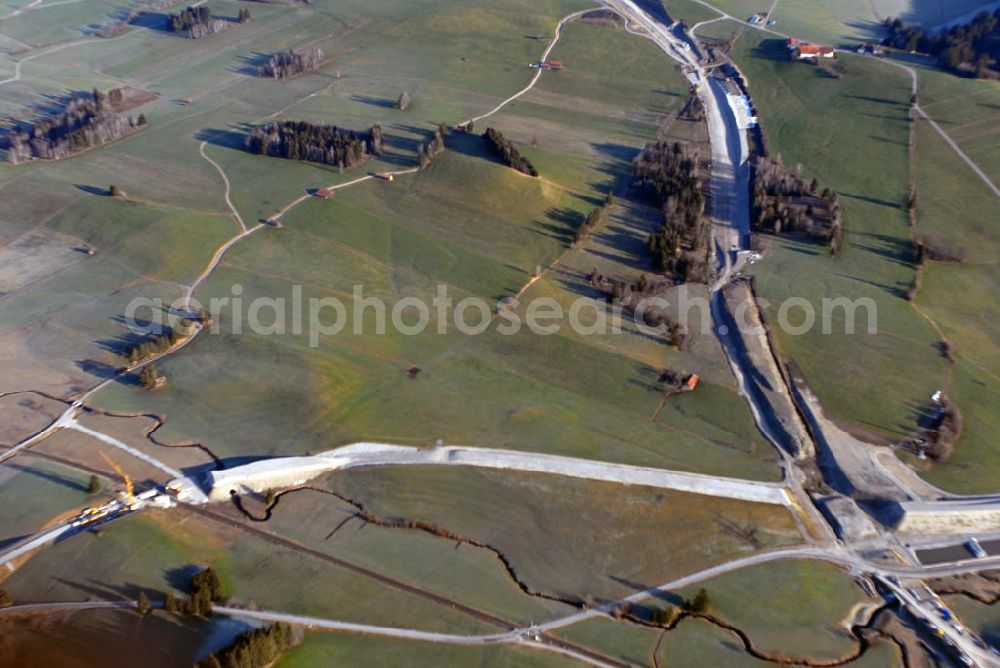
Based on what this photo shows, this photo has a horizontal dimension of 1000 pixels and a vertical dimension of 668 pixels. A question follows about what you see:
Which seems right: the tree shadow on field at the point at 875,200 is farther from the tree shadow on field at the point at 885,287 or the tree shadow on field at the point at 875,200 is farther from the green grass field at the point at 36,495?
the green grass field at the point at 36,495

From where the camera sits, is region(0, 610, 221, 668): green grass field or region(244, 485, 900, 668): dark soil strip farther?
region(244, 485, 900, 668): dark soil strip

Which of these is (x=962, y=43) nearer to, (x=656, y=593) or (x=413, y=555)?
(x=656, y=593)

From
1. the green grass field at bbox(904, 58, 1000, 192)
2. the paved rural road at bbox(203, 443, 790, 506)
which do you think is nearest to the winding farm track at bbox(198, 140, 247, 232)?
the paved rural road at bbox(203, 443, 790, 506)

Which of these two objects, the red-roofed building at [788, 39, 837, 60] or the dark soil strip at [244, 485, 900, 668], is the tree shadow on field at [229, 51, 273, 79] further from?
the dark soil strip at [244, 485, 900, 668]

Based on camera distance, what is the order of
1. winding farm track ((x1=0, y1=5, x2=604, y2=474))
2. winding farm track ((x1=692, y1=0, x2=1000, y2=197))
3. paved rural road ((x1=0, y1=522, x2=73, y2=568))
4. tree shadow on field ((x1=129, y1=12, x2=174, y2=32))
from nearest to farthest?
paved rural road ((x1=0, y1=522, x2=73, y2=568)) < winding farm track ((x1=0, y1=5, x2=604, y2=474)) < winding farm track ((x1=692, y1=0, x2=1000, y2=197)) < tree shadow on field ((x1=129, y1=12, x2=174, y2=32))

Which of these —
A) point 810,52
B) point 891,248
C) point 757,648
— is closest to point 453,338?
point 757,648

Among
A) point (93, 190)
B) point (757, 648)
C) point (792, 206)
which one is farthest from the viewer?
point (93, 190)

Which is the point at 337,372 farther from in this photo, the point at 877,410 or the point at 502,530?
the point at 877,410
